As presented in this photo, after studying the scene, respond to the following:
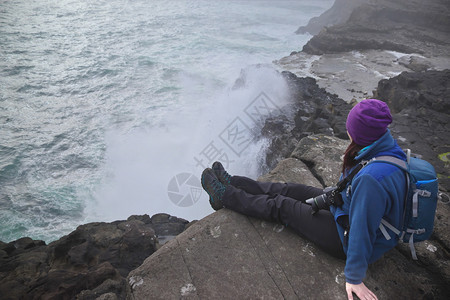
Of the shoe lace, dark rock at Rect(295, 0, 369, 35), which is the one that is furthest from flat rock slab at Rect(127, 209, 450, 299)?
dark rock at Rect(295, 0, 369, 35)

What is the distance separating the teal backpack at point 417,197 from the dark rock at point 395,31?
1868 cm

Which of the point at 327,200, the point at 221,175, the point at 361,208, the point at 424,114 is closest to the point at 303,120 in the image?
the point at 424,114

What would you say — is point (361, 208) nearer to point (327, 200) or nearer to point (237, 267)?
point (327, 200)

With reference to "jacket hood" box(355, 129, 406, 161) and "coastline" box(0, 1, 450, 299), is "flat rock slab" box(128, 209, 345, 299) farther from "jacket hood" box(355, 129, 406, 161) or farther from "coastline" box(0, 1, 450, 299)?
"jacket hood" box(355, 129, 406, 161)

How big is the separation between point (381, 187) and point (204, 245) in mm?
1709

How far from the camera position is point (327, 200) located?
2.51 metres

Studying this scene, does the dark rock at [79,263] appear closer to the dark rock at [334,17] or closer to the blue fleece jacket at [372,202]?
the blue fleece jacket at [372,202]

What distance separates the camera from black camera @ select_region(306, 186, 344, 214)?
2.39 metres

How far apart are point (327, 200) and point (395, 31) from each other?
23027 millimetres

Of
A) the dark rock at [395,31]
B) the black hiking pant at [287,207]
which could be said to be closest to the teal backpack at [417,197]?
the black hiking pant at [287,207]

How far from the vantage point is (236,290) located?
7.84ft

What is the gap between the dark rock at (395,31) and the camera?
59.5ft

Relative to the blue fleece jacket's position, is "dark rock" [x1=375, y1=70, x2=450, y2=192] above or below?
below

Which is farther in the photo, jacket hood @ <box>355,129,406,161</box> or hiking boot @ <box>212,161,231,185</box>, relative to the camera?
hiking boot @ <box>212,161,231,185</box>
